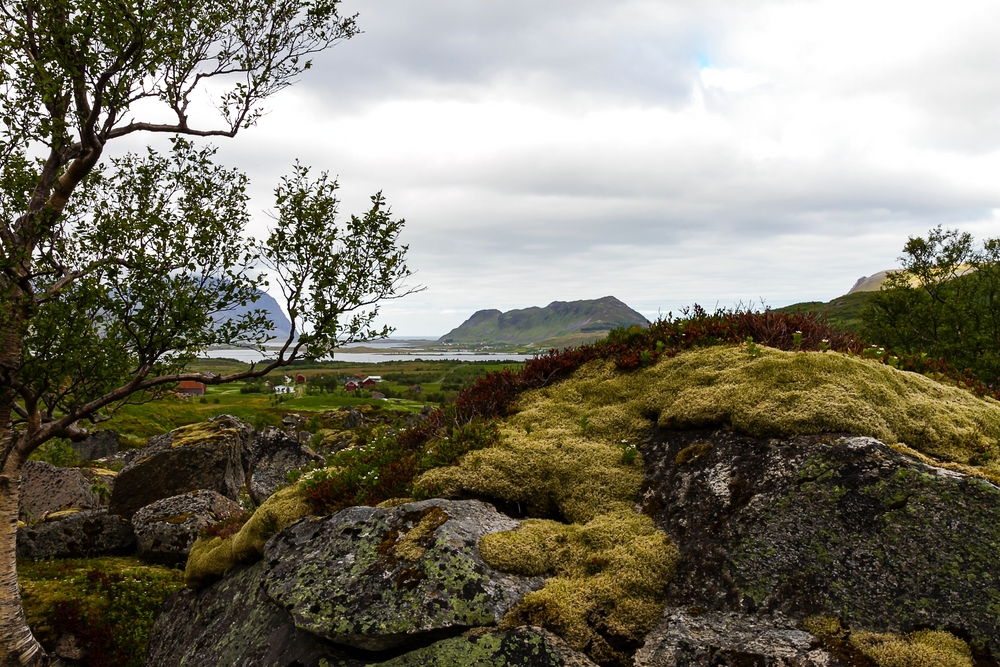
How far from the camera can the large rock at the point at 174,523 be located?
19422 mm

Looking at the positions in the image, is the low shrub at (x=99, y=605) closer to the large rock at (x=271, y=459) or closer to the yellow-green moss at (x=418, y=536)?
the large rock at (x=271, y=459)

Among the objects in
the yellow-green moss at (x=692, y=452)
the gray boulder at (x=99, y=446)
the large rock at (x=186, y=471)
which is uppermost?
the yellow-green moss at (x=692, y=452)

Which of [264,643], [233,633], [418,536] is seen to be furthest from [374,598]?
[233,633]

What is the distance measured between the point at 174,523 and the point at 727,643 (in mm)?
19467

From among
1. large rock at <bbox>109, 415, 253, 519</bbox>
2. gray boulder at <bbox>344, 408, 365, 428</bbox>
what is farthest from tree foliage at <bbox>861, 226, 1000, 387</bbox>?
gray boulder at <bbox>344, 408, 365, 428</bbox>

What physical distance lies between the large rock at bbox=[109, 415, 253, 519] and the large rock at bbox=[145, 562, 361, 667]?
483 inches

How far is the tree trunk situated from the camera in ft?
43.8

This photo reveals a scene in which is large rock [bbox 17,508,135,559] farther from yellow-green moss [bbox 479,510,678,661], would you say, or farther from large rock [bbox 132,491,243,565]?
yellow-green moss [bbox 479,510,678,661]

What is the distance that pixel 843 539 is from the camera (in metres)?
7.29

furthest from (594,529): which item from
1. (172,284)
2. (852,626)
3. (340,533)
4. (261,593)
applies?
(172,284)

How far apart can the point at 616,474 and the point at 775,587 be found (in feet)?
11.1

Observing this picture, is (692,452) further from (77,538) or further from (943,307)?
(943,307)

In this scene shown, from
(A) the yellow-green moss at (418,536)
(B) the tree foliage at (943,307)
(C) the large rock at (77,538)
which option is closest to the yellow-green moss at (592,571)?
(A) the yellow-green moss at (418,536)

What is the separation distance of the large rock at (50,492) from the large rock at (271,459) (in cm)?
713
